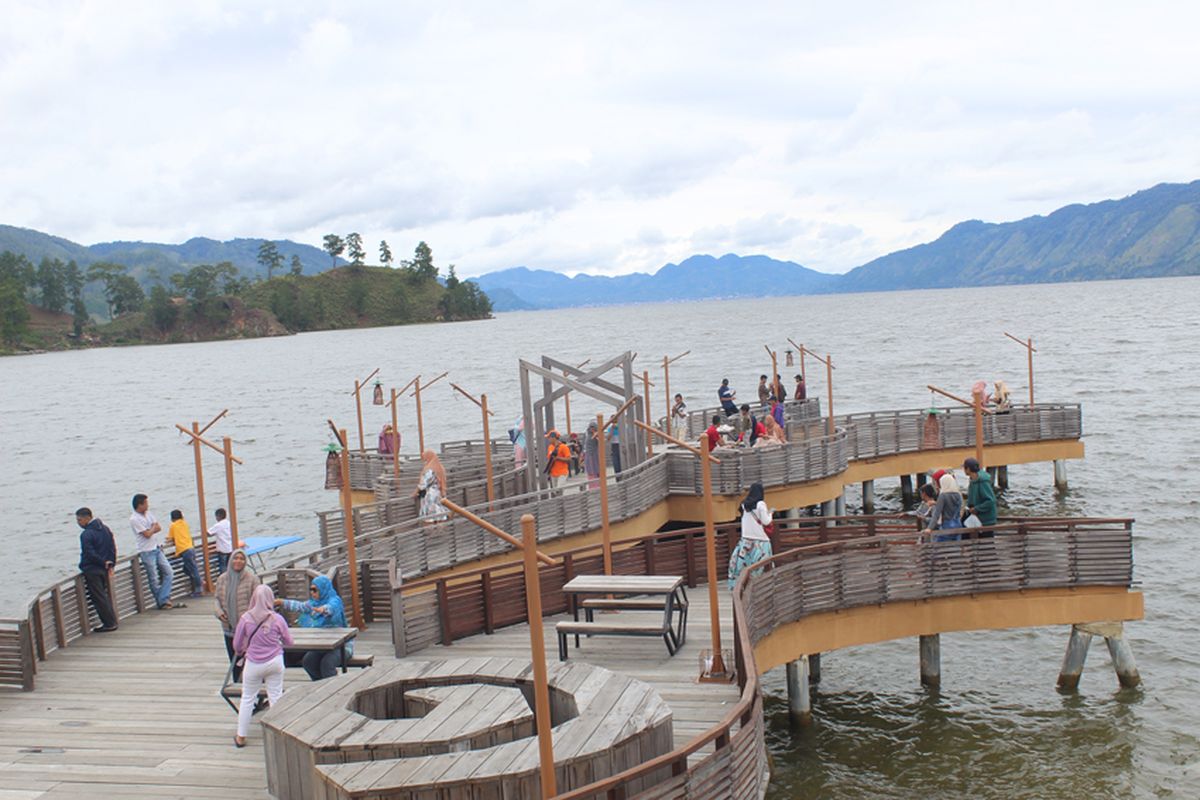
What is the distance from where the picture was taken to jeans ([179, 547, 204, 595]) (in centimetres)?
1823

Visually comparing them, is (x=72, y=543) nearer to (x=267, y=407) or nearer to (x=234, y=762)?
(x=234, y=762)

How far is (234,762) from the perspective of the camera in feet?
36.3

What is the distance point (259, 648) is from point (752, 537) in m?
7.29

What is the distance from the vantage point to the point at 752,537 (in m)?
15.6

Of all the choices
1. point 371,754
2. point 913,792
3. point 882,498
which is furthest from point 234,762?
point 882,498

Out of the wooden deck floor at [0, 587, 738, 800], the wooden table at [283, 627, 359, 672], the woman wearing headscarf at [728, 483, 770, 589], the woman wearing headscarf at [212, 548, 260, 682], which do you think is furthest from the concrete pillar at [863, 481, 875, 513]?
the woman wearing headscarf at [212, 548, 260, 682]

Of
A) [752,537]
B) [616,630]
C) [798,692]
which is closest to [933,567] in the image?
[798,692]

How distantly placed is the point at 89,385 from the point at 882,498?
117 meters

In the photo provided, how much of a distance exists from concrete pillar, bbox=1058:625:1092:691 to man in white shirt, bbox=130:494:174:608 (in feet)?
51.3

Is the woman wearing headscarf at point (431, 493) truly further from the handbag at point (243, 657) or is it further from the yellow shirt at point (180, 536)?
the handbag at point (243, 657)

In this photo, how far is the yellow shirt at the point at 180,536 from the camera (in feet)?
→ 58.8

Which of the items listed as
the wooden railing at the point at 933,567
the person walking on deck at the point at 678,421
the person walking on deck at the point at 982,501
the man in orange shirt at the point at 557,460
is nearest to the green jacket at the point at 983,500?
the person walking on deck at the point at 982,501

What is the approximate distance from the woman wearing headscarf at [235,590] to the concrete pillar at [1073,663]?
14289mm

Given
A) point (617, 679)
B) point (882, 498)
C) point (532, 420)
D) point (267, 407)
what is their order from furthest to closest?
point (267, 407), point (882, 498), point (532, 420), point (617, 679)
